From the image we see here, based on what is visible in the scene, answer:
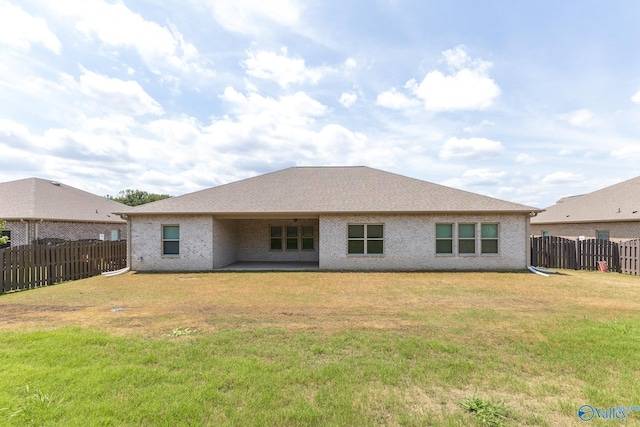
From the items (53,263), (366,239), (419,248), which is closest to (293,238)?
(366,239)

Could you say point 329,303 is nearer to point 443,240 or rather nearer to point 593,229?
point 443,240

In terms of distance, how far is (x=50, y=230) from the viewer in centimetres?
1886

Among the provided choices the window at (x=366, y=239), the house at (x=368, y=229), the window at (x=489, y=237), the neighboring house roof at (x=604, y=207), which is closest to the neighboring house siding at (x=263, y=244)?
the house at (x=368, y=229)

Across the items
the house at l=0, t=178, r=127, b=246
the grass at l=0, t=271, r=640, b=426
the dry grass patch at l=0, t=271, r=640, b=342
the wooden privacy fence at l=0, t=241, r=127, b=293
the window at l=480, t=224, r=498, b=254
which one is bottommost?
the dry grass patch at l=0, t=271, r=640, b=342

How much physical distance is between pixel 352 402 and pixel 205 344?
2.73 m

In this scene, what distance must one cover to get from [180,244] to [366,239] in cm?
885

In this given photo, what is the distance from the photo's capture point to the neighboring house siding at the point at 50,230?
18.0 metres

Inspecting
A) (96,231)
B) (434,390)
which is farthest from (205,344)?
(96,231)

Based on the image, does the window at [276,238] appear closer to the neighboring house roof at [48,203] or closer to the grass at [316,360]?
the neighboring house roof at [48,203]

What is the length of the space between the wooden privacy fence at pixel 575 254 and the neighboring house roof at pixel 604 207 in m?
5.27

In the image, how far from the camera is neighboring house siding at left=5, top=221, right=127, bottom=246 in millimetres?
18047

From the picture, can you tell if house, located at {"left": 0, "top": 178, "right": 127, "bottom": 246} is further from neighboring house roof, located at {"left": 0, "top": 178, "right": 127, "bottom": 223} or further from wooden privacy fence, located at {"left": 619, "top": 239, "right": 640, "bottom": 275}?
wooden privacy fence, located at {"left": 619, "top": 239, "right": 640, "bottom": 275}

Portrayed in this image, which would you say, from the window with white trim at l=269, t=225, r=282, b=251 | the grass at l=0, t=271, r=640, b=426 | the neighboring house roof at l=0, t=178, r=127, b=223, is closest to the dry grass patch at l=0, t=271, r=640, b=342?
the grass at l=0, t=271, r=640, b=426

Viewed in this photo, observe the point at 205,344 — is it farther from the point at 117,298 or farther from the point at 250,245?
the point at 250,245
